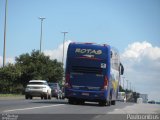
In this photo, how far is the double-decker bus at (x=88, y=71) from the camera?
34844mm

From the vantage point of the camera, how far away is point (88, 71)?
3516 centimetres

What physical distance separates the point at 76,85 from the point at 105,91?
1813 millimetres

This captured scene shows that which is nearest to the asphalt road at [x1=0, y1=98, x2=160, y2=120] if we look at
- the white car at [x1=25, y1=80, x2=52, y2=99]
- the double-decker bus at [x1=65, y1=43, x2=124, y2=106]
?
the double-decker bus at [x1=65, y1=43, x2=124, y2=106]

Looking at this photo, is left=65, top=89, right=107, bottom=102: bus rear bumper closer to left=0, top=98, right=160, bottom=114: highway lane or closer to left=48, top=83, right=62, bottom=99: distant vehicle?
left=0, top=98, right=160, bottom=114: highway lane

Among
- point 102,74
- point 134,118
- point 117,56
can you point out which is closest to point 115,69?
point 117,56

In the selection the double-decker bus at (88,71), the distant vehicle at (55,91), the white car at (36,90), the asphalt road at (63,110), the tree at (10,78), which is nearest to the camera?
the asphalt road at (63,110)

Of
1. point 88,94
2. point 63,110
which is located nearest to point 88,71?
point 88,94

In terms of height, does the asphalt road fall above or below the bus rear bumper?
below

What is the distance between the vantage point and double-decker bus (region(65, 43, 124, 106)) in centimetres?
3484

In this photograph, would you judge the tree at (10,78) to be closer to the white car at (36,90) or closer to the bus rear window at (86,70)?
the white car at (36,90)

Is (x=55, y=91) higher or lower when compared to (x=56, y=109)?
higher

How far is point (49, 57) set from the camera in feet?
294

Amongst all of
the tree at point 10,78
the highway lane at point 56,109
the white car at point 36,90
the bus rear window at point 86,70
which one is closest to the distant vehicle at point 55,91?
the white car at point 36,90

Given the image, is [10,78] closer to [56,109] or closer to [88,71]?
[88,71]
